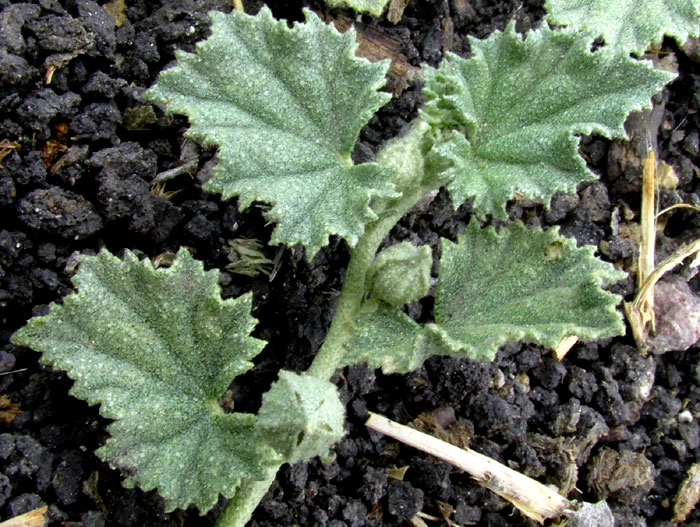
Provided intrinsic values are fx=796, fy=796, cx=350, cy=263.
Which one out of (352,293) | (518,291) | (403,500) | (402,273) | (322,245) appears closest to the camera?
(322,245)

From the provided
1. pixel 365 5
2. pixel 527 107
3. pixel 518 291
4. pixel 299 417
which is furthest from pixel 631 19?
pixel 299 417

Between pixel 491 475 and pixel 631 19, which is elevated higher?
pixel 631 19

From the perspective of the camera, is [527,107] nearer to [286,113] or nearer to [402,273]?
[402,273]

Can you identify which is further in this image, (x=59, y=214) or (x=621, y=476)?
(x=621, y=476)

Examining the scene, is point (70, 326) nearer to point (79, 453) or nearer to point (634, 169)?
point (79, 453)

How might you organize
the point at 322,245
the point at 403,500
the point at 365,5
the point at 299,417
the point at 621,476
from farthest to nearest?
1. the point at 365,5
2. the point at 621,476
3. the point at 403,500
4. the point at 322,245
5. the point at 299,417

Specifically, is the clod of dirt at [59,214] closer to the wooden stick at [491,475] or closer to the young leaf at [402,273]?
the young leaf at [402,273]

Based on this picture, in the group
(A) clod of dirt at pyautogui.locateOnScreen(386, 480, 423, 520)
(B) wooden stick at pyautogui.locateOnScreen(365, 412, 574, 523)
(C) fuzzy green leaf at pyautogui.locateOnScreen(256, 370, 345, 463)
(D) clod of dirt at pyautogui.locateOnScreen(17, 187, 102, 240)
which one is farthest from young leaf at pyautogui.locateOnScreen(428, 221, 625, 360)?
(D) clod of dirt at pyautogui.locateOnScreen(17, 187, 102, 240)

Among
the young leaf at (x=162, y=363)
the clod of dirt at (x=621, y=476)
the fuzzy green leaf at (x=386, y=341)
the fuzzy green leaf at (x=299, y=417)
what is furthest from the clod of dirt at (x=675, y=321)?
the young leaf at (x=162, y=363)
